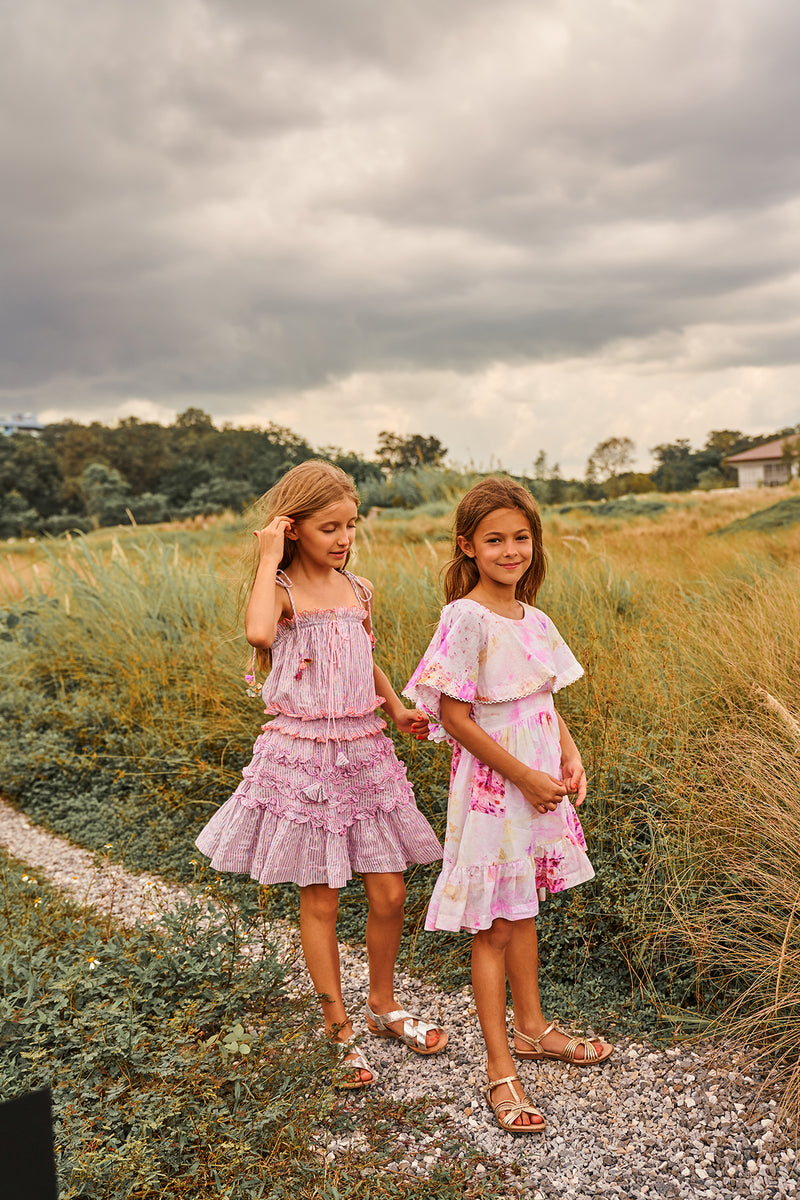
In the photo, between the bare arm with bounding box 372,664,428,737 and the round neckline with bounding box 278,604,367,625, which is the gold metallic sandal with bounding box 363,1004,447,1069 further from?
the round neckline with bounding box 278,604,367,625

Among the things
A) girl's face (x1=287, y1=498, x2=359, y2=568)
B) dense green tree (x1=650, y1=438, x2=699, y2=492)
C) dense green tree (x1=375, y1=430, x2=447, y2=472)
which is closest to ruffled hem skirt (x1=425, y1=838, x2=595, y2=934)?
girl's face (x1=287, y1=498, x2=359, y2=568)

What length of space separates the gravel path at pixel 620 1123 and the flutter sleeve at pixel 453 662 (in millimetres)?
1239

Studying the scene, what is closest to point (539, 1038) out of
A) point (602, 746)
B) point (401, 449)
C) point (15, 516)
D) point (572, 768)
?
point (572, 768)

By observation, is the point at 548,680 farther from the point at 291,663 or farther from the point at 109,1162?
the point at 109,1162

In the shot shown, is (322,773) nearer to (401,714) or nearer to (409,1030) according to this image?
(401,714)

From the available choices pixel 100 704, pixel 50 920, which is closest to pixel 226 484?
pixel 100 704

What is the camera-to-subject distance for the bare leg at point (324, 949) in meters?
2.85

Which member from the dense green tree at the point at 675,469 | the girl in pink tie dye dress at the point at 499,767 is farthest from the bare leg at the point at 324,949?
the dense green tree at the point at 675,469

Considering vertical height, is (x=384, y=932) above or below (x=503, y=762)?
below

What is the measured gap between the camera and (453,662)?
8.52ft

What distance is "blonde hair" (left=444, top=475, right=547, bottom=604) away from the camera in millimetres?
2682

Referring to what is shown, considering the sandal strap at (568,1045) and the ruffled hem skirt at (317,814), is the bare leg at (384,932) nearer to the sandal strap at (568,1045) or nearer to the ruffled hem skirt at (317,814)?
the ruffled hem skirt at (317,814)

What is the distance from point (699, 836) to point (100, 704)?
182 inches

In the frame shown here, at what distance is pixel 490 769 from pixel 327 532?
951mm
